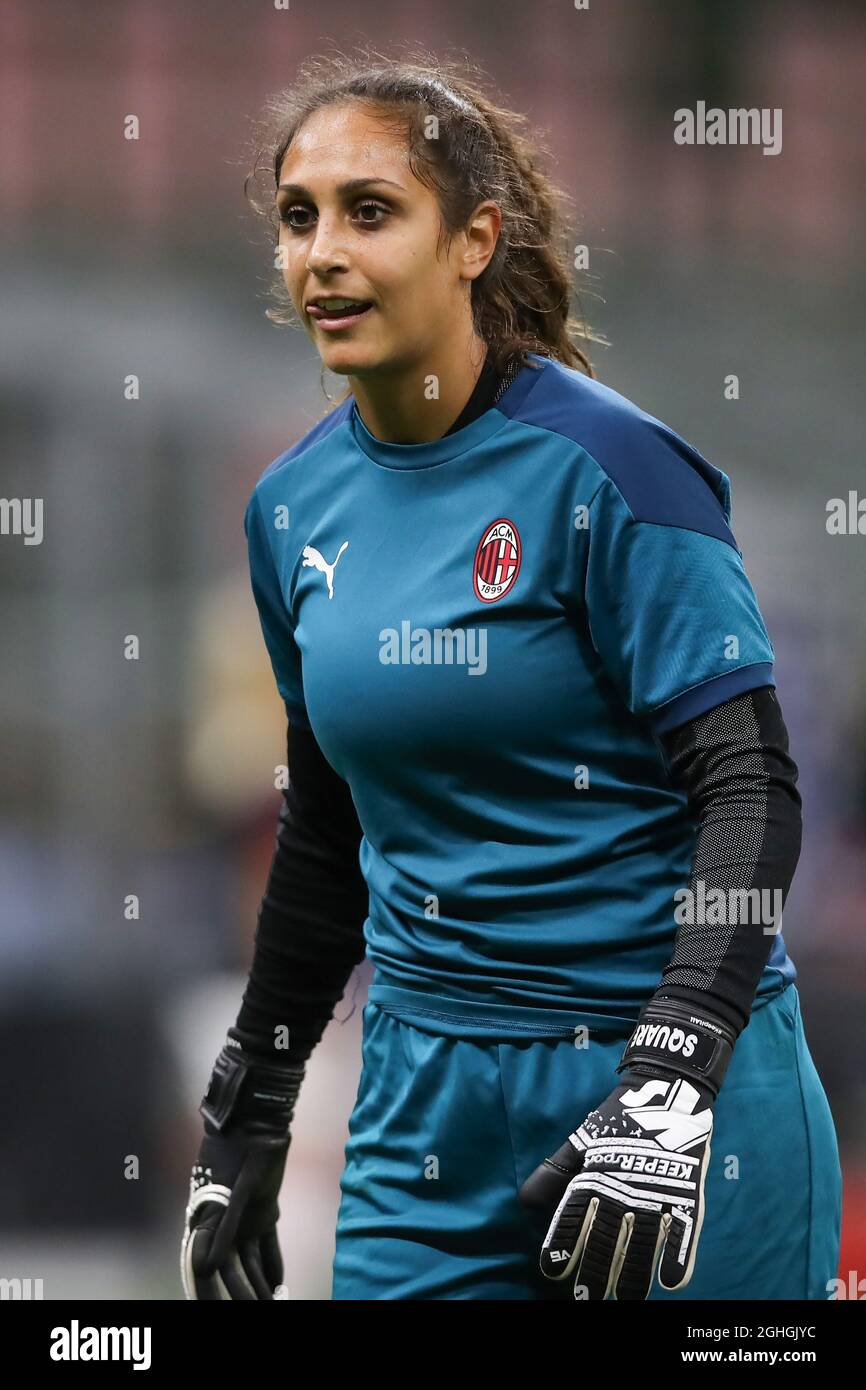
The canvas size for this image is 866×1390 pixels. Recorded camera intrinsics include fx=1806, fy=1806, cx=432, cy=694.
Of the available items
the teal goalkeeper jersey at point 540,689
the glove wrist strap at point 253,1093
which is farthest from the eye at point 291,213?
the glove wrist strap at point 253,1093

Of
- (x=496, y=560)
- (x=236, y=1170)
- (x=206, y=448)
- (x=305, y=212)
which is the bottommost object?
(x=236, y=1170)

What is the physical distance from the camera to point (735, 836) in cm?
144

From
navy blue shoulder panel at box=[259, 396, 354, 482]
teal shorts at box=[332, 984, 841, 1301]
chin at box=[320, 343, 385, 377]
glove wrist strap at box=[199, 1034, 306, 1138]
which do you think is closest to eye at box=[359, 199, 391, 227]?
chin at box=[320, 343, 385, 377]

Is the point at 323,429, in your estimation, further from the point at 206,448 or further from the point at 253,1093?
the point at 206,448

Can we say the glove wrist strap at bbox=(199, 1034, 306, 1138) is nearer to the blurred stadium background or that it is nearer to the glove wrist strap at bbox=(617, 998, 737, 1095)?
the glove wrist strap at bbox=(617, 998, 737, 1095)

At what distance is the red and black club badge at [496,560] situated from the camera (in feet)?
5.13

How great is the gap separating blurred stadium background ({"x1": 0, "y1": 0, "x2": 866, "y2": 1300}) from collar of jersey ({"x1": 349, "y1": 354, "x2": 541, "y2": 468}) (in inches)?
79.1

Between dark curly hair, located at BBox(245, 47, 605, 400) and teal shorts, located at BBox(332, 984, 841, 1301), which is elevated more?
dark curly hair, located at BBox(245, 47, 605, 400)

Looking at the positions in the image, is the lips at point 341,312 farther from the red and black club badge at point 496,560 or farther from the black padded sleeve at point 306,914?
the black padded sleeve at point 306,914

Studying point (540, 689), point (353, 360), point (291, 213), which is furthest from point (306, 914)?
point (291, 213)

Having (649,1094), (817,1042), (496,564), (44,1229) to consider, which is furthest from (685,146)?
(649,1094)

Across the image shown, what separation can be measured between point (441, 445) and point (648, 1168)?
67 centimetres

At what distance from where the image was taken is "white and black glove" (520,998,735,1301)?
54.6 inches

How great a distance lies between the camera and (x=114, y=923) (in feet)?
13.0
